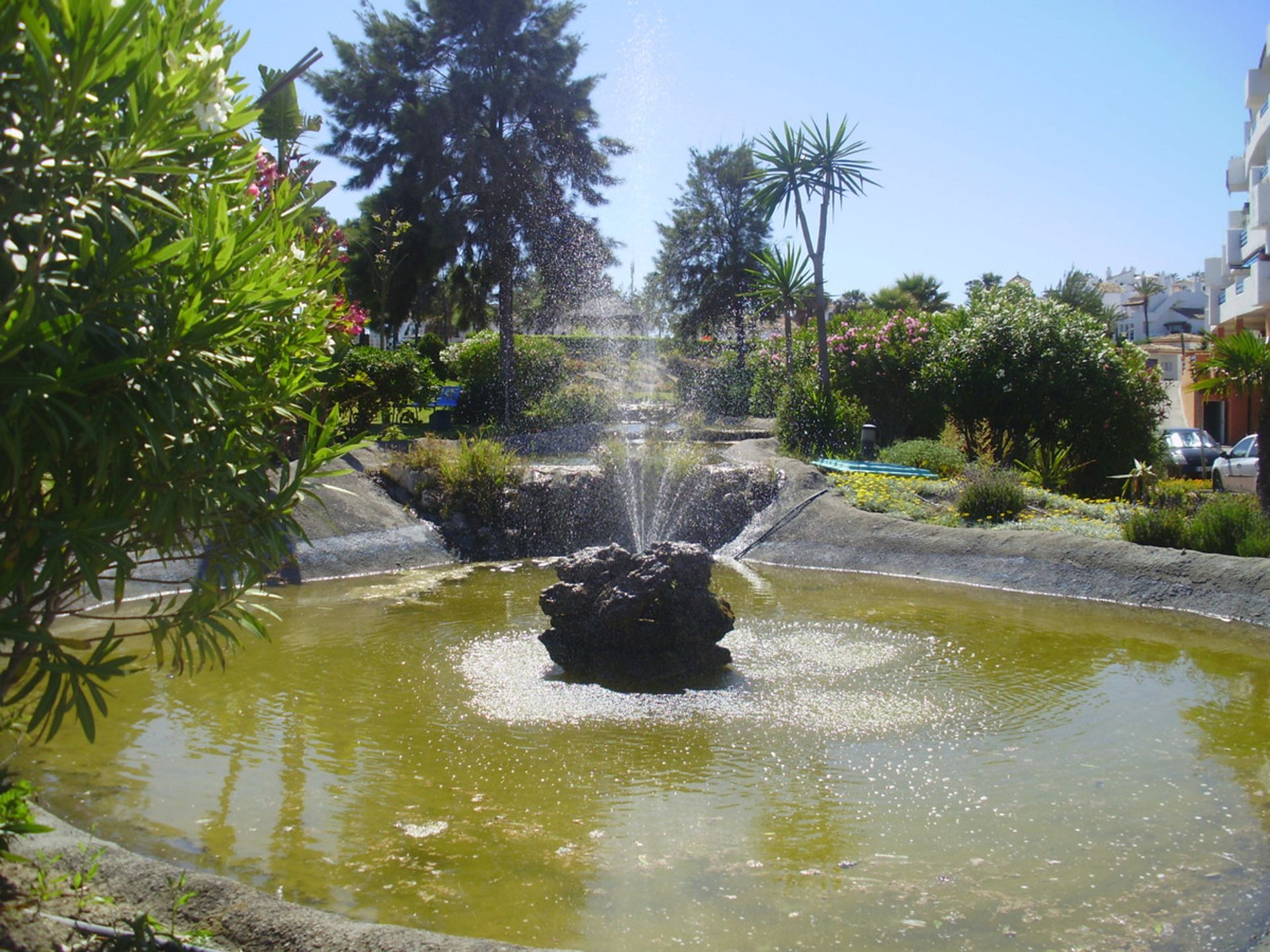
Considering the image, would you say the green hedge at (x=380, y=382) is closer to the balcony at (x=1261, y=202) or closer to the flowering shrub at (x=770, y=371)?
the flowering shrub at (x=770, y=371)

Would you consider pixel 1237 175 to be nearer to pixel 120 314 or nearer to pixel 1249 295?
pixel 1249 295

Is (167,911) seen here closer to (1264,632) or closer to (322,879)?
(322,879)

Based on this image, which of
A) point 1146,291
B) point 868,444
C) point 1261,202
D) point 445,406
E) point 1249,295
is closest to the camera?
point 868,444

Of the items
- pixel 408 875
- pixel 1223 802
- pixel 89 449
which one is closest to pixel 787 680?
pixel 1223 802

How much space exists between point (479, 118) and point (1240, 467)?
838 inches

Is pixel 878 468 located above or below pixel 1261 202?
below

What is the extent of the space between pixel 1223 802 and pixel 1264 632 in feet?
17.2

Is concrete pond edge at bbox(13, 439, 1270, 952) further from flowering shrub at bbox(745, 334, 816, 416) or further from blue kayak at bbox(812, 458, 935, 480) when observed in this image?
flowering shrub at bbox(745, 334, 816, 416)

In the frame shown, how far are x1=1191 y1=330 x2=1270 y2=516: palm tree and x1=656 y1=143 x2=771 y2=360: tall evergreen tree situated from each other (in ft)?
92.4

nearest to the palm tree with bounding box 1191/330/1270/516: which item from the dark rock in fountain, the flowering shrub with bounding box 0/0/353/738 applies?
the dark rock in fountain

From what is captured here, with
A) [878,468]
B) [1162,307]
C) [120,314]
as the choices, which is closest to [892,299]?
[878,468]

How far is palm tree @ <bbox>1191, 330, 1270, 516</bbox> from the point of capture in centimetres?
1307

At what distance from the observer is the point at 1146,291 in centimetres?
7944

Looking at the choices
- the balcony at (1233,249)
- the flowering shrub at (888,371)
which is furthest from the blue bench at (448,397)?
the balcony at (1233,249)
